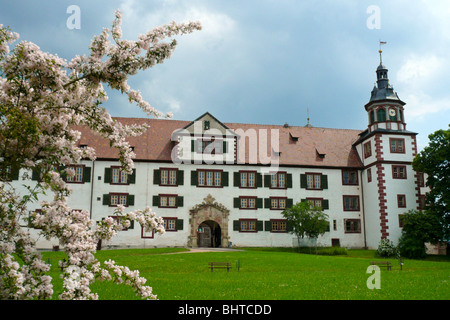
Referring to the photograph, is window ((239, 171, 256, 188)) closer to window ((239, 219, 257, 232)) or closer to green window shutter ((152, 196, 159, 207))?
window ((239, 219, 257, 232))

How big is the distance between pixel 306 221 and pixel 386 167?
11.0 m

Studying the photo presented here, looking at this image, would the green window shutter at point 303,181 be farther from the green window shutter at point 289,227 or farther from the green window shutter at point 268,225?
the green window shutter at point 268,225

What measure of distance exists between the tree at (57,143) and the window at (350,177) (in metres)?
40.8

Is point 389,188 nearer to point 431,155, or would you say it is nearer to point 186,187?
point 431,155

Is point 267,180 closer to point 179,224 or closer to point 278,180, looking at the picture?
point 278,180

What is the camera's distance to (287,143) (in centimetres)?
4688

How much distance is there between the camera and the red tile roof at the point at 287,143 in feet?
139

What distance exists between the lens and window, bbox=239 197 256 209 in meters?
43.0

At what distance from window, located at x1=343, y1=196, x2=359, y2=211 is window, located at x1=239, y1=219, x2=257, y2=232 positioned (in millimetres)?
10237

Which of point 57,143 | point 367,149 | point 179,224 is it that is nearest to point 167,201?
point 179,224

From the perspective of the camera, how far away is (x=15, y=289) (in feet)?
18.4

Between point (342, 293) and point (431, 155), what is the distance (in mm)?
31840

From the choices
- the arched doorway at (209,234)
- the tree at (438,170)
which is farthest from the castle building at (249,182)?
the tree at (438,170)
